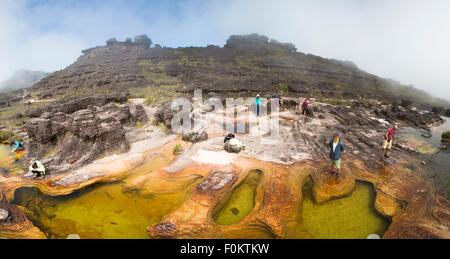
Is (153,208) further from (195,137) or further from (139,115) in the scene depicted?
(139,115)

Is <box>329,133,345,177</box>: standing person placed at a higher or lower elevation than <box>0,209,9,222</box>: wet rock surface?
higher

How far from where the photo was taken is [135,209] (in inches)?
217

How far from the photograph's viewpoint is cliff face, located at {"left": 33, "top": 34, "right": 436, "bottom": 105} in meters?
34.7

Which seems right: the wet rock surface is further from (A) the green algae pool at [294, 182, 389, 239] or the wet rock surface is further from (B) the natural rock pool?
(A) the green algae pool at [294, 182, 389, 239]

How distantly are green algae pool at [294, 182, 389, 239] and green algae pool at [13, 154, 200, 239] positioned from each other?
3.65 meters

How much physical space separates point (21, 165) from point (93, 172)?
5016 millimetres

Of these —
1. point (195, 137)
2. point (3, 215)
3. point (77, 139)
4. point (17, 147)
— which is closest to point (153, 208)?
point (3, 215)

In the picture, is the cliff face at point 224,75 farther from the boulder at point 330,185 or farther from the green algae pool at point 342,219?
the green algae pool at point 342,219

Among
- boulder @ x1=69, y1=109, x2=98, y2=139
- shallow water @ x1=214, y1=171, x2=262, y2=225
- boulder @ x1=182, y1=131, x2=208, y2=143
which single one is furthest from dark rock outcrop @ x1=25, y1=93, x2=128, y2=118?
shallow water @ x1=214, y1=171, x2=262, y2=225

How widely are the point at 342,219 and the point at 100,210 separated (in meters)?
6.94

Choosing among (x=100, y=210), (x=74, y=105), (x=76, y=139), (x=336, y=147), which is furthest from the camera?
(x=74, y=105)

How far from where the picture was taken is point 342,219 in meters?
5.02

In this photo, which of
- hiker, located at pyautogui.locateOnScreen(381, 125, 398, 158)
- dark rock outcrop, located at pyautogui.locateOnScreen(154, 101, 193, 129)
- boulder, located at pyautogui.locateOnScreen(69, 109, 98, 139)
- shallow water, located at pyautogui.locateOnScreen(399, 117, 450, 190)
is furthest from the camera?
dark rock outcrop, located at pyautogui.locateOnScreen(154, 101, 193, 129)

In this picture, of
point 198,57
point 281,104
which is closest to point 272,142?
point 281,104
